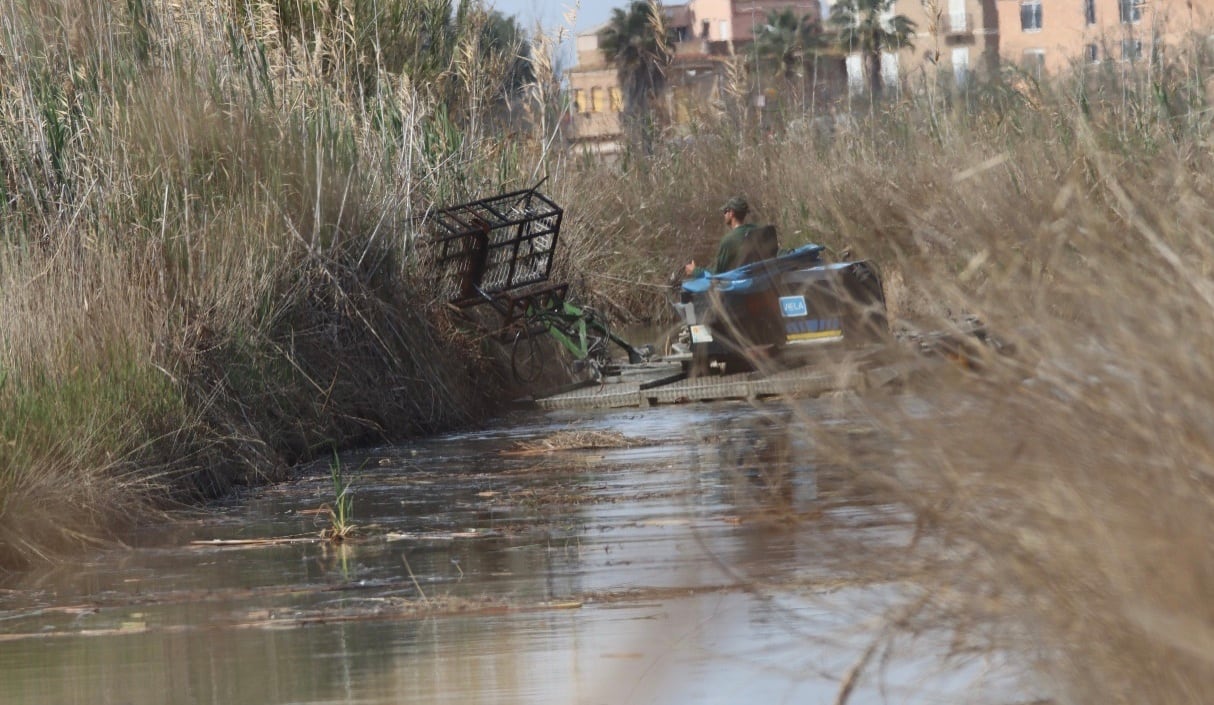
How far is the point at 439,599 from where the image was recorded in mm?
6840

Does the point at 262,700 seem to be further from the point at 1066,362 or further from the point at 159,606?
the point at 1066,362

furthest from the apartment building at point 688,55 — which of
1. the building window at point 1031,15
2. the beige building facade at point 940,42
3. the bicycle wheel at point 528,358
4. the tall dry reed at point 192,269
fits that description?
the tall dry reed at point 192,269

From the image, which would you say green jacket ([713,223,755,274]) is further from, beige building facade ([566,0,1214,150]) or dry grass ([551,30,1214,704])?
dry grass ([551,30,1214,704])

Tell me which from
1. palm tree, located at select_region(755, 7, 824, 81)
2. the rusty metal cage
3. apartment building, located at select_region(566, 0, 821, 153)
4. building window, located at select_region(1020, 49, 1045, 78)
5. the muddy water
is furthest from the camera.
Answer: palm tree, located at select_region(755, 7, 824, 81)

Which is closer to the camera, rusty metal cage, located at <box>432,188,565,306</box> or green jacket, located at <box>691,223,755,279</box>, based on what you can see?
rusty metal cage, located at <box>432,188,565,306</box>

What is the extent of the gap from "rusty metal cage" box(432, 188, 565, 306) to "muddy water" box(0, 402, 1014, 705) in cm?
444

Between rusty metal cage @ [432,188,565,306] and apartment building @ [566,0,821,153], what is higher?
apartment building @ [566,0,821,153]

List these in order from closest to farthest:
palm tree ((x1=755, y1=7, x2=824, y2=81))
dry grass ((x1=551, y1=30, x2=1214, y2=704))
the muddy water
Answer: dry grass ((x1=551, y1=30, x2=1214, y2=704)), the muddy water, palm tree ((x1=755, y1=7, x2=824, y2=81))

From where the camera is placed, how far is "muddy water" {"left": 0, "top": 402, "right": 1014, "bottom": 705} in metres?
4.97

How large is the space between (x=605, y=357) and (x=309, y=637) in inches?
393

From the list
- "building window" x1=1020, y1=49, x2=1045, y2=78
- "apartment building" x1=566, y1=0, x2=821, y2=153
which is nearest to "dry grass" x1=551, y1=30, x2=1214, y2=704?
"building window" x1=1020, y1=49, x2=1045, y2=78

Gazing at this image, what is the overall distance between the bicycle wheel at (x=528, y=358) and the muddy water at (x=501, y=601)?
498 centimetres

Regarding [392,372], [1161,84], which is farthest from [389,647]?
[1161,84]

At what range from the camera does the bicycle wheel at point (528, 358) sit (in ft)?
51.8
